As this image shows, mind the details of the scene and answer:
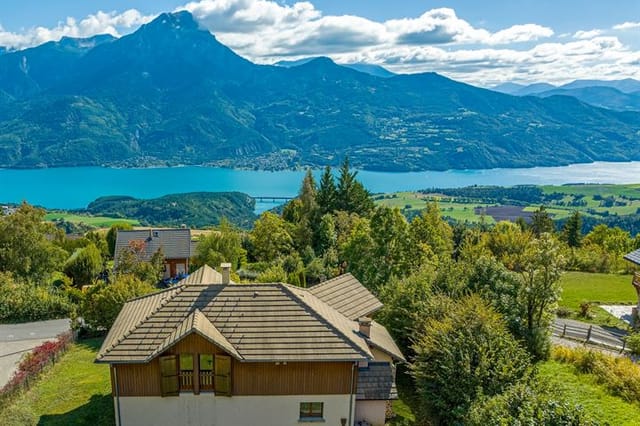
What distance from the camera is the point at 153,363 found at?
16.2 meters

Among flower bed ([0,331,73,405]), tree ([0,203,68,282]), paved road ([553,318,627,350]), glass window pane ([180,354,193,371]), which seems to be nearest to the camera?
glass window pane ([180,354,193,371])

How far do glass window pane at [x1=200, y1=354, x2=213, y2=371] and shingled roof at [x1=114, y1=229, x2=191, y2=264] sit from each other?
33.2 meters

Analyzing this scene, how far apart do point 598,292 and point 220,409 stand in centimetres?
3317

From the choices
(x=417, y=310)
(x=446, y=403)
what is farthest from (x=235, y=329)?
(x=417, y=310)

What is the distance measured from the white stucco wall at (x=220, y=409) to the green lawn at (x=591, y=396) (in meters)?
7.82

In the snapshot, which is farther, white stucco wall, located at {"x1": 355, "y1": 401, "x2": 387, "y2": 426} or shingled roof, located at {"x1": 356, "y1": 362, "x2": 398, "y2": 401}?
white stucco wall, located at {"x1": 355, "y1": 401, "x2": 387, "y2": 426}

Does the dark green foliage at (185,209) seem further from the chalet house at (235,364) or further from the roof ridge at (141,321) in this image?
the chalet house at (235,364)

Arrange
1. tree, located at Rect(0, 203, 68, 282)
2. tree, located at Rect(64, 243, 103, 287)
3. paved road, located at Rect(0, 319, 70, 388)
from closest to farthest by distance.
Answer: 1. paved road, located at Rect(0, 319, 70, 388)
2. tree, located at Rect(0, 203, 68, 282)
3. tree, located at Rect(64, 243, 103, 287)

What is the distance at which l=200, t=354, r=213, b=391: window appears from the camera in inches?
650

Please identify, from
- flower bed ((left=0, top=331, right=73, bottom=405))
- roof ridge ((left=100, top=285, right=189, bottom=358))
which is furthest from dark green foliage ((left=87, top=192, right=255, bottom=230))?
roof ridge ((left=100, top=285, right=189, bottom=358))

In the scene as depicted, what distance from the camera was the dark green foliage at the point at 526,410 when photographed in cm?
1263

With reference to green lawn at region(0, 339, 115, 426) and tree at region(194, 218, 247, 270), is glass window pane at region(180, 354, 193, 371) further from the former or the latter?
tree at region(194, 218, 247, 270)

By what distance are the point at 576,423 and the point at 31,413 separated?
1836 centimetres

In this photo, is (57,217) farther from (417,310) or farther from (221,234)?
(417,310)
